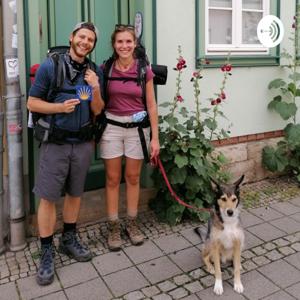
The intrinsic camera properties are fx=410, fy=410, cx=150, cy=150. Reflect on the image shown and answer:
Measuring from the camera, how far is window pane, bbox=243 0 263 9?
17.2 feet

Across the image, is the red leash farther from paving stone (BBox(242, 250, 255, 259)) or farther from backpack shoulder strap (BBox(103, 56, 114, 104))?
backpack shoulder strap (BBox(103, 56, 114, 104))

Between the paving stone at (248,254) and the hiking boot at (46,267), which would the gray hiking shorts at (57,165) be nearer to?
the hiking boot at (46,267)

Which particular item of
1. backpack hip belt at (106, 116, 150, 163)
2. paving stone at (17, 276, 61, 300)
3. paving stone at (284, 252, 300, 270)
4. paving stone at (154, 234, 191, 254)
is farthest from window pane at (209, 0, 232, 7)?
paving stone at (17, 276, 61, 300)

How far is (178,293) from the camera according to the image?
10.2 feet

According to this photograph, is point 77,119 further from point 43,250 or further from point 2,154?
point 43,250

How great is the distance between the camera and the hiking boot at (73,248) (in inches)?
139

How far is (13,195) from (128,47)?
5.30 feet

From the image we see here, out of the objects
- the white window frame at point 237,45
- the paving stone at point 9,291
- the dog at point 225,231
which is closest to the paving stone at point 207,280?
the dog at point 225,231

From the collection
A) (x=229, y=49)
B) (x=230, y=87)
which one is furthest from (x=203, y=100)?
(x=229, y=49)

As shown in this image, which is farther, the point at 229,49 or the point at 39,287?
the point at 229,49

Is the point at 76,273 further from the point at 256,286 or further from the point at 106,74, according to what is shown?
the point at 106,74

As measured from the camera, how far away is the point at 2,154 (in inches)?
138

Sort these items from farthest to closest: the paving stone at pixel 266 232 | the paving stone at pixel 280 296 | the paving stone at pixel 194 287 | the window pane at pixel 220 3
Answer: the window pane at pixel 220 3, the paving stone at pixel 266 232, the paving stone at pixel 194 287, the paving stone at pixel 280 296

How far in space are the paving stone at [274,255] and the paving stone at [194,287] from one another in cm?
78
